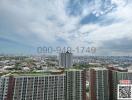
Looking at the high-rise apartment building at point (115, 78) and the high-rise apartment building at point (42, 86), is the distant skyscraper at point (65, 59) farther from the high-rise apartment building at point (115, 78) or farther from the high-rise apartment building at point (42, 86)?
the high-rise apartment building at point (42, 86)

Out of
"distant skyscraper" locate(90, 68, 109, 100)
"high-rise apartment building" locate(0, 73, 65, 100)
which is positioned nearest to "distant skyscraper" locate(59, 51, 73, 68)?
"distant skyscraper" locate(90, 68, 109, 100)

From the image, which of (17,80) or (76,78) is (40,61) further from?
(17,80)

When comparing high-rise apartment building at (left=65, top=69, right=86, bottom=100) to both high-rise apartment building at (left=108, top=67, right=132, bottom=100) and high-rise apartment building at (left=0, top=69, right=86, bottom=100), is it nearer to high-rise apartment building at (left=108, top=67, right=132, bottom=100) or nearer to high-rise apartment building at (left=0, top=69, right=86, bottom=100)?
high-rise apartment building at (left=0, top=69, right=86, bottom=100)

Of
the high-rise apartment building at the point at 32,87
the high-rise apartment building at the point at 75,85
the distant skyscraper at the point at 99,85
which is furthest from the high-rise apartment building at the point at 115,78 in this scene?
the high-rise apartment building at the point at 32,87

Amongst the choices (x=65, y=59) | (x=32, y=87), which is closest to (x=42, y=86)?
(x=32, y=87)

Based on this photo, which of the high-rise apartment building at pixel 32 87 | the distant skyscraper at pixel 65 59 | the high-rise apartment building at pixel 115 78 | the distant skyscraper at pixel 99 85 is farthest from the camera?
the distant skyscraper at pixel 65 59

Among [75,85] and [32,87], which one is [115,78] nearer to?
[75,85]
